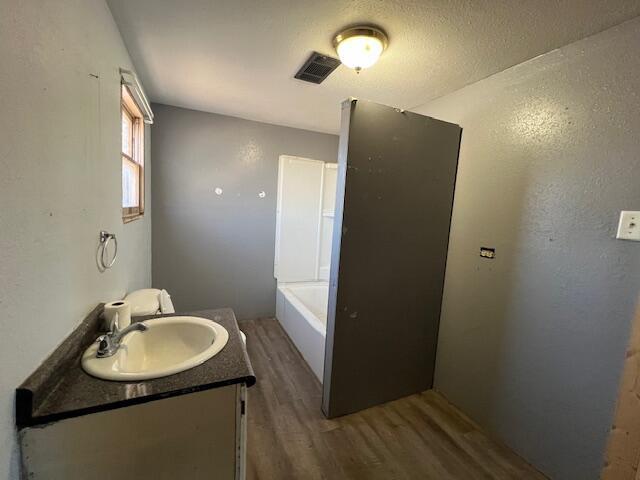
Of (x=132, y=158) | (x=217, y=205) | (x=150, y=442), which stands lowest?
(x=150, y=442)

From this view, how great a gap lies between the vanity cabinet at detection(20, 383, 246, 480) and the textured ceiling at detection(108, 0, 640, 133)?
165cm

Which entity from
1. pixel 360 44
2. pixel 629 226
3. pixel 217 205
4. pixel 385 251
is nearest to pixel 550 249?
pixel 629 226

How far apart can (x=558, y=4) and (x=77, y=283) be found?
2240 millimetres

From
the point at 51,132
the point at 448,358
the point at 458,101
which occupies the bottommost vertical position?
the point at 448,358

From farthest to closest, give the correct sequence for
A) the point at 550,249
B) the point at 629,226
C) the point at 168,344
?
the point at 550,249 → the point at 168,344 → the point at 629,226

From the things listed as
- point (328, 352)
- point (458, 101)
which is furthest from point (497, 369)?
point (458, 101)

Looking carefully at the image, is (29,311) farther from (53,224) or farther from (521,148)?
(521,148)

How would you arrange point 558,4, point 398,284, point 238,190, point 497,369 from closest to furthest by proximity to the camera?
point 558,4 → point 497,369 → point 398,284 → point 238,190

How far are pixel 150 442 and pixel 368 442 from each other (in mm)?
1285

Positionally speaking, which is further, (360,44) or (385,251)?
(385,251)

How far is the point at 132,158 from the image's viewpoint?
214cm

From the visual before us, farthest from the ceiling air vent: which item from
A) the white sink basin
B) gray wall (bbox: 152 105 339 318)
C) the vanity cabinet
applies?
the vanity cabinet

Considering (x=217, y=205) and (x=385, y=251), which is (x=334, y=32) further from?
(x=217, y=205)

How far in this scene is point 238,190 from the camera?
119 inches
